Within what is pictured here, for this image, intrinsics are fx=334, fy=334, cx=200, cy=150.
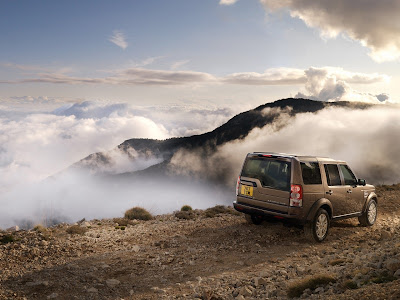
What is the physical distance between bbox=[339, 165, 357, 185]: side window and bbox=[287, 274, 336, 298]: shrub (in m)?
5.34

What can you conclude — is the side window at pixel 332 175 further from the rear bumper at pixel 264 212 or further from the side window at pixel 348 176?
the rear bumper at pixel 264 212

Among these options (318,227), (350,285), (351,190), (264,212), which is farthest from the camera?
(351,190)

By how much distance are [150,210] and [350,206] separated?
915 centimetres

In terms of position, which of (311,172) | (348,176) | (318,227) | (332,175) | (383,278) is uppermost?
(311,172)

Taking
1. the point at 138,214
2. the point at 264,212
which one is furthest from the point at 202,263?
the point at 138,214

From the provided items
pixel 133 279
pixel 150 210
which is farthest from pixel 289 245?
pixel 150 210

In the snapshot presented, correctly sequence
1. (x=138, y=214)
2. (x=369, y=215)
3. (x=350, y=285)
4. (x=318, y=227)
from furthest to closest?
(x=138, y=214) < (x=369, y=215) < (x=318, y=227) < (x=350, y=285)

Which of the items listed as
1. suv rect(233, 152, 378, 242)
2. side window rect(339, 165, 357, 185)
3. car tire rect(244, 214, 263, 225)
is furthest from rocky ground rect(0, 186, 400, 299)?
side window rect(339, 165, 357, 185)

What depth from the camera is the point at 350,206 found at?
1028 cm

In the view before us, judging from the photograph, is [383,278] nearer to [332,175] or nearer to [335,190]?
[335,190]

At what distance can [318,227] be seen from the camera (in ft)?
30.2

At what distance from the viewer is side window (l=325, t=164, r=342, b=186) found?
948 centimetres

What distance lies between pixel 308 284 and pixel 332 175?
509 cm

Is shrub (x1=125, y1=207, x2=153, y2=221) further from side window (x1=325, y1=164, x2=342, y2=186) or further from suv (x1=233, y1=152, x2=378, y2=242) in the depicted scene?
side window (x1=325, y1=164, x2=342, y2=186)
